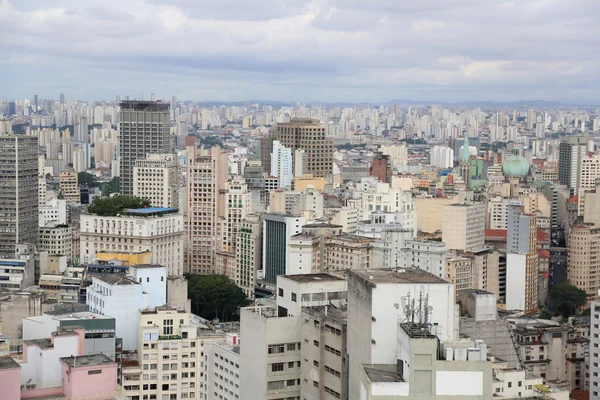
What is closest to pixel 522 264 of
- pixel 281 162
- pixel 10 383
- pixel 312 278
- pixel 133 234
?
pixel 133 234

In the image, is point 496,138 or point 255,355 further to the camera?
point 496,138

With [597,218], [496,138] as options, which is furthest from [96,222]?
[496,138]

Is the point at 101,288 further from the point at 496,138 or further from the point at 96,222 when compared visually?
the point at 496,138

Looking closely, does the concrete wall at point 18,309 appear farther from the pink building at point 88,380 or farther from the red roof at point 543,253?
the red roof at point 543,253

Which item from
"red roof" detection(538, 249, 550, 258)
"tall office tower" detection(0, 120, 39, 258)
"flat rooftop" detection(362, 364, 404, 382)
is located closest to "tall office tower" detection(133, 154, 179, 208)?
"tall office tower" detection(0, 120, 39, 258)

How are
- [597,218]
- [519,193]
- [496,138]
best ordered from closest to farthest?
1. [597,218]
2. [519,193]
3. [496,138]

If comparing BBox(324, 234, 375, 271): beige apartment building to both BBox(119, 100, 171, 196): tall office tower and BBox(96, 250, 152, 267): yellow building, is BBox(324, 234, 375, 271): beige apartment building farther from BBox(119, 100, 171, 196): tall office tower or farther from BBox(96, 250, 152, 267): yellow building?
BBox(119, 100, 171, 196): tall office tower

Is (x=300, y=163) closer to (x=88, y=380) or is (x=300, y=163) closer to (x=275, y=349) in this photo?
(x=88, y=380)
